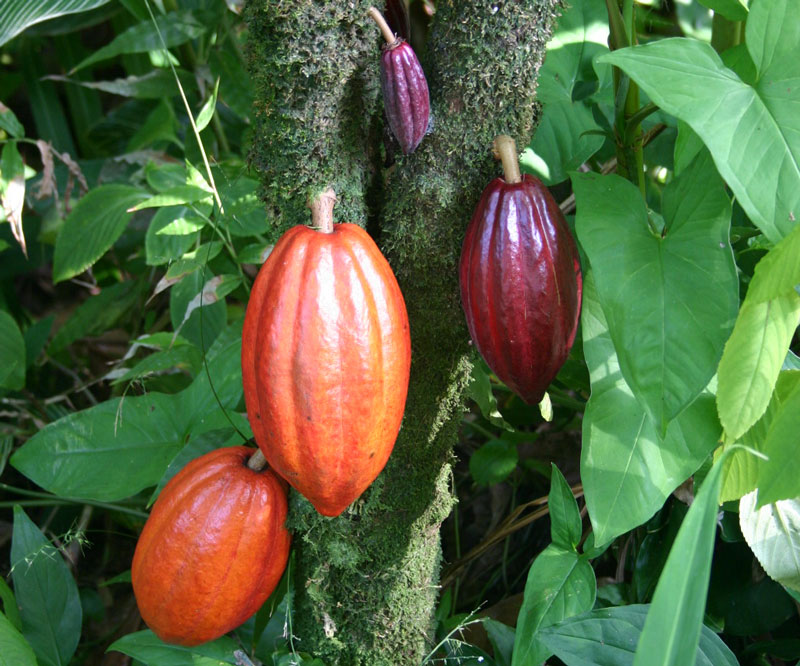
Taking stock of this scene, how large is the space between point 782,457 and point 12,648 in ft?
2.83

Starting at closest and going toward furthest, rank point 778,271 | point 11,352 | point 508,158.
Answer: point 778,271 → point 508,158 → point 11,352

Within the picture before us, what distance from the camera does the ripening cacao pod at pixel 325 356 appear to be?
68 centimetres

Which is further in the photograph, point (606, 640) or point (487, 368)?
point (487, 368)

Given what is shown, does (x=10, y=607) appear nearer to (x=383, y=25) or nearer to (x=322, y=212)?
(x=322, y=212)

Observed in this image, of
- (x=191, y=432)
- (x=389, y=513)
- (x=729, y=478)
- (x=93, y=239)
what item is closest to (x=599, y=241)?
(x=729, y=478)

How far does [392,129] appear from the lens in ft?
2.45

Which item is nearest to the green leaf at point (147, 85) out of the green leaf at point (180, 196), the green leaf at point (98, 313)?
the green leaf at point (98, 313)

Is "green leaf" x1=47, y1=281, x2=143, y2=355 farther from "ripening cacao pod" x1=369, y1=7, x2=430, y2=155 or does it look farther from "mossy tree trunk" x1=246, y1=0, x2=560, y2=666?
"ripening cacao pod" x1=369, y1=7, x2=430, y2=155

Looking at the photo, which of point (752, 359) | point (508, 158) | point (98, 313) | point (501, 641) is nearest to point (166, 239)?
point (98, 313)

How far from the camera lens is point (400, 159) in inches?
31.9

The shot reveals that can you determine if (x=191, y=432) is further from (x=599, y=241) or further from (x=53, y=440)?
(x=599, y=241)

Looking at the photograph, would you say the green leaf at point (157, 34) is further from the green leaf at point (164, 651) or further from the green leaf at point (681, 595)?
the green leaf at point (681, 595)

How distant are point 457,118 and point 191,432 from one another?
577mm

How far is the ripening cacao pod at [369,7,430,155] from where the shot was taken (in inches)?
28.1
